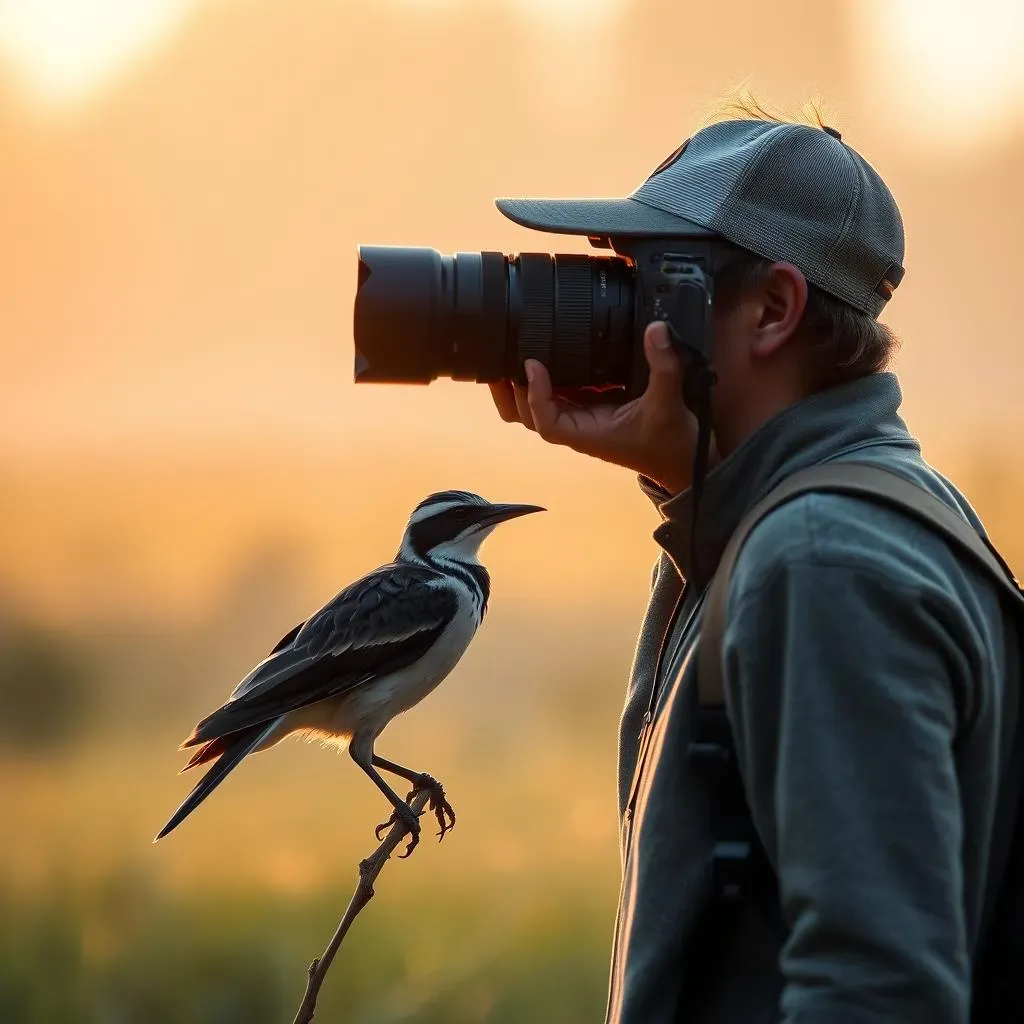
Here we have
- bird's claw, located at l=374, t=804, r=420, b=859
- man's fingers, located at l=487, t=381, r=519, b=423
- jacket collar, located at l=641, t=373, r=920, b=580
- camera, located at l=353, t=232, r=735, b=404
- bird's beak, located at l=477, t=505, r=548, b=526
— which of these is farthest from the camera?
bird's beak, located at l=477, t=505, r=548, b=526

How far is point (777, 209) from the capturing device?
1.73m

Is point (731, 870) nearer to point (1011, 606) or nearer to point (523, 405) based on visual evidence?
point (1011, 606)

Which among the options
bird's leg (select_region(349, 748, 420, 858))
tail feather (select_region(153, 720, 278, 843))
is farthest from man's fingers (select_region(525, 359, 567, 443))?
tail feather (select_region(153, 720, 278, 843))

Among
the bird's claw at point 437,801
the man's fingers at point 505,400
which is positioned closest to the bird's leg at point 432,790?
the bird's claw at point 437,801

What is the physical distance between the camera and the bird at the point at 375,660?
2990 mm

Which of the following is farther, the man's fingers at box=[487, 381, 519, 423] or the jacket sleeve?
the man's fingers at box=[487, 381, 519, 423]

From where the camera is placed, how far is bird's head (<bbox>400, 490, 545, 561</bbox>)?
141 inches

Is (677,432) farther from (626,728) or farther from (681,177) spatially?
(626,728)

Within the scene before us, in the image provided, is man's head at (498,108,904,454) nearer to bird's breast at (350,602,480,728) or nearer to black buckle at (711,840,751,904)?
black buckle at (711,840,751,904)

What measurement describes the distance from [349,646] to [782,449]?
173cm

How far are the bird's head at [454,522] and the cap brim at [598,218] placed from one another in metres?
1.74

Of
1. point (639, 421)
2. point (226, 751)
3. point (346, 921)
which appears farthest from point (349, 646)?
point (639, 421)

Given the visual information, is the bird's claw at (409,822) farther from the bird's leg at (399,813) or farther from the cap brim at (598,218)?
the cap brim at (598,218)

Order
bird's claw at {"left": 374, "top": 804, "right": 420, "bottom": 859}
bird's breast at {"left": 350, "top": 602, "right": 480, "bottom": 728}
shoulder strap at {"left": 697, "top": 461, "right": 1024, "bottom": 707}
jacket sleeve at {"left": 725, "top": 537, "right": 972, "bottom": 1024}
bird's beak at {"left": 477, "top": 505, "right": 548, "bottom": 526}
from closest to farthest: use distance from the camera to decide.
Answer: jacket sleeve at {"left": 725, "top": 537, "right": 972, "bottom": 1024}, shoulder strap at {"left": 697, "top": 461, "right": 1024, "bottom": 707}, bird's claw at {"left": 374, "top": 804, "right": 420, "bottom": 859}, bird's breast at {"left": 350, "top": 602, "right": 480, "bottom": 728}, bird's beak at {"left": 477, "top": 505, "right": 548, "bottom": 526}
